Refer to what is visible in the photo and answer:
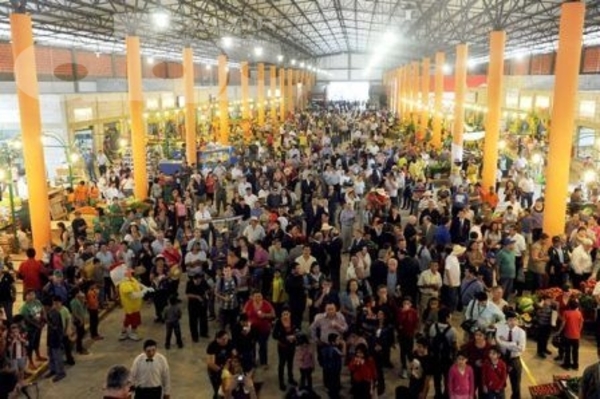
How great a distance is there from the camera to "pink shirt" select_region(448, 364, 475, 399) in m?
5.95

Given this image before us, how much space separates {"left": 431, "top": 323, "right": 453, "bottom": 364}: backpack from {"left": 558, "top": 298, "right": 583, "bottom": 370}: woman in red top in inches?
79.1

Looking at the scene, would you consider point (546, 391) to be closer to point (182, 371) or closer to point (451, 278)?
point (451, 278)

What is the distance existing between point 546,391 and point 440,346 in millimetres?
1357

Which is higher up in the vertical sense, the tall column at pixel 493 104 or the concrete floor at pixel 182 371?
the tall column at pixel 493 104

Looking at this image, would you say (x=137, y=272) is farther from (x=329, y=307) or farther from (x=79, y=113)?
(x=79, y=113)

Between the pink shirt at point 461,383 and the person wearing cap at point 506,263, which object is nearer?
the pink shirt at point 461,383

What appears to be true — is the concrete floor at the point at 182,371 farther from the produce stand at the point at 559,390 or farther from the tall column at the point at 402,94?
the tall column at the point at 402,94

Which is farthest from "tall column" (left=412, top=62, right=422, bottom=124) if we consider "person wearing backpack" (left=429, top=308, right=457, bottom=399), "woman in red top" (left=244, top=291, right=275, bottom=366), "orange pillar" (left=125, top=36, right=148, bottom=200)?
"person wearing backpack" (left=429, top=308, right=457, bottom=399)

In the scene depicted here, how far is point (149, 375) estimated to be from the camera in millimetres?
6133

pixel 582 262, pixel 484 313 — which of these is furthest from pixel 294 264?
pixel 582 262

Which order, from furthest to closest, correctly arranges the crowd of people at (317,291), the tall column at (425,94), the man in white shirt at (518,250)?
the tall column at (425,94), the man in white shirt at (518,250), the crowd of people at (317,291)

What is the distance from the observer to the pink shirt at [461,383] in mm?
5949

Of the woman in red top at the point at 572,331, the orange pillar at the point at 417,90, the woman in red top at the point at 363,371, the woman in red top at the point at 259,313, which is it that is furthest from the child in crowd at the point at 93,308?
the orange pillar at the point at 417,90

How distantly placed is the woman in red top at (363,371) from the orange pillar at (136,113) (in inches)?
488
